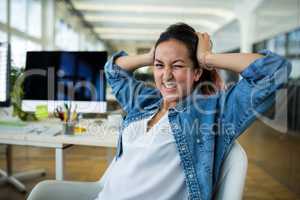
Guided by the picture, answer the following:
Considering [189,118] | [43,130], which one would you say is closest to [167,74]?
[189,118]

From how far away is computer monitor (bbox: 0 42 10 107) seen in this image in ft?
6.46

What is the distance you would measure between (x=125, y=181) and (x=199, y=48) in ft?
1.62

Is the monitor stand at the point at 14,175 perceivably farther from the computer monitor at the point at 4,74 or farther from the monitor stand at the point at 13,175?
the computer monitor at the point at 4,74

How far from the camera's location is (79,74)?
78.2 inches

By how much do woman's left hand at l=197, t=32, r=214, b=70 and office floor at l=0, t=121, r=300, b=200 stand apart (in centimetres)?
186

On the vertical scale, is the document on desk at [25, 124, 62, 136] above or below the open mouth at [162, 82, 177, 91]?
below

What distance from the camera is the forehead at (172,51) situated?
1.03m

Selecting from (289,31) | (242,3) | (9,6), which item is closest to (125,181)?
(289,31)

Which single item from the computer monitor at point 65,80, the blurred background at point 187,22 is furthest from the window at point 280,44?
the computer monitor at point 65,80

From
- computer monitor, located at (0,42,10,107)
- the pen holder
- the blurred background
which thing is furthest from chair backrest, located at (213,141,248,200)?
computer monitor, located at (0,42,10,107)

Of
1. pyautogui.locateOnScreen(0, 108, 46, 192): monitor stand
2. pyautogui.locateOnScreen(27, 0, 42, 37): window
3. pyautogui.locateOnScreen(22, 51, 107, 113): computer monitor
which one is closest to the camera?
pyautogui.locateOnScreen(22, 51, 107, 113): computer monitor

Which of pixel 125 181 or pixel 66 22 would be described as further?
pixel 66 22

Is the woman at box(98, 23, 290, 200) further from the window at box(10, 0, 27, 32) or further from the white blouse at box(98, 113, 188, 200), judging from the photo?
the window at box(10, 0, 27, 32)

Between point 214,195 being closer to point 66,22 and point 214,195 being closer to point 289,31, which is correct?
point 289,31
